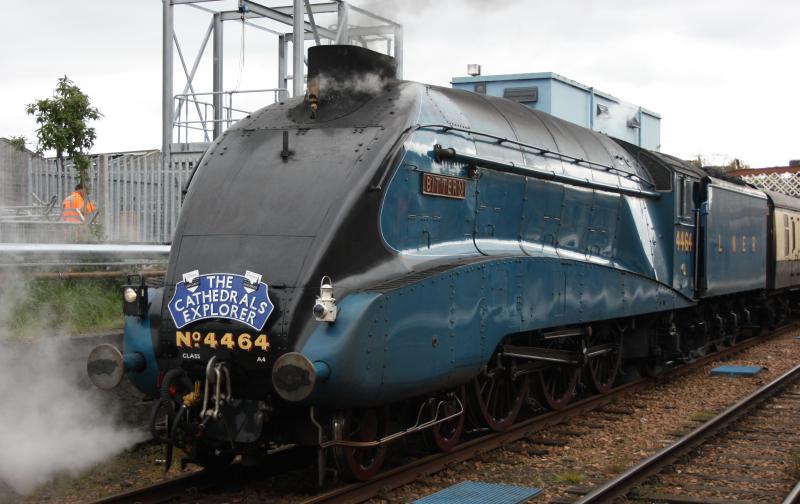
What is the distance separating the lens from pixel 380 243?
682cm

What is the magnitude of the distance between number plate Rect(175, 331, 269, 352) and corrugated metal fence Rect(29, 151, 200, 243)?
6658 mm

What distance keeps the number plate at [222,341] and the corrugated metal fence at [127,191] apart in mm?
6658

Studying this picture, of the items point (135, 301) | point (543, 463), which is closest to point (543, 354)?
point (543, 463)

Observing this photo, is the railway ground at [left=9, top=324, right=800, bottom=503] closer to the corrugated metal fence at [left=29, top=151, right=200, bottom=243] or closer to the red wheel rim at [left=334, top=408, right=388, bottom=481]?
the red wheel rim at [left=334, top=408, right=388, bottom=481]

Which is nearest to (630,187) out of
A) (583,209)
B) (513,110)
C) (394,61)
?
(583,209)

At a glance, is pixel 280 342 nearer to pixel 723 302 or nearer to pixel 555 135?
pixel 555 135

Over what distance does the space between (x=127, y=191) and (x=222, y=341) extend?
24.3 feet

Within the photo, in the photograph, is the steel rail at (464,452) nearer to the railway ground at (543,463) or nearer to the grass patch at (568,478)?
the railway ground at (543,463)

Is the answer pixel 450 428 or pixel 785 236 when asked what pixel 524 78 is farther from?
pixel 450 428

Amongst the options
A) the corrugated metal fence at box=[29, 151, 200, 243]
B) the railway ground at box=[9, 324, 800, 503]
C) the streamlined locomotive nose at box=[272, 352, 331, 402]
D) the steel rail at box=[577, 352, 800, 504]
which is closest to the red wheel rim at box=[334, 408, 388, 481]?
the railway ground at box=[9, 324, 800, 503]

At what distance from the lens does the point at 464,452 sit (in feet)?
25.9

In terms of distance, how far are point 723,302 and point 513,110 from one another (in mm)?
8539

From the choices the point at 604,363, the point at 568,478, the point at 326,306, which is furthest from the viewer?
the point at 604,363

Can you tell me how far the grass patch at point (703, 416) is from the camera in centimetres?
1004
